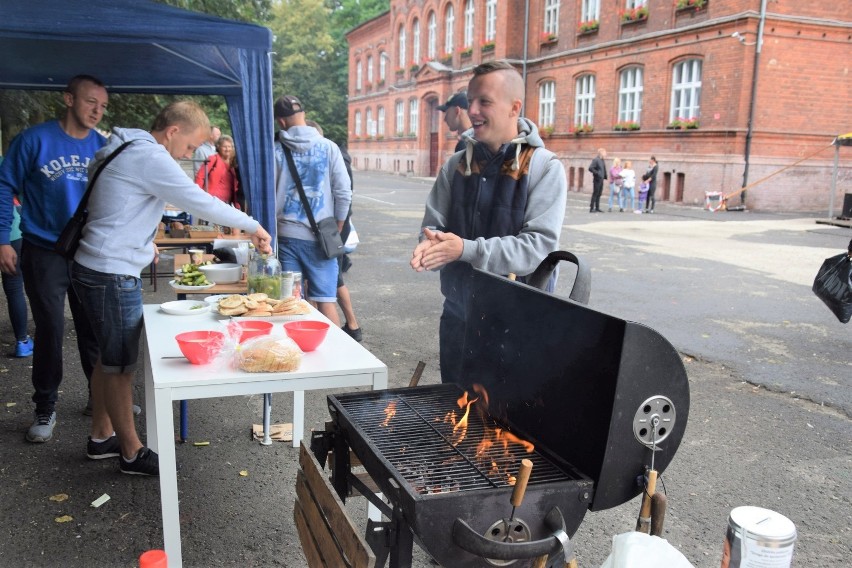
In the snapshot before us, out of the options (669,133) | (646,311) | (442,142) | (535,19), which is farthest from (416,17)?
(646,311)

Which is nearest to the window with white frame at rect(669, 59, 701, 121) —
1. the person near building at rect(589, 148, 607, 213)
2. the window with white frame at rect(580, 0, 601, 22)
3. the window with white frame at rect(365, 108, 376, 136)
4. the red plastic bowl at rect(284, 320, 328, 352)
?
the person near building at rect(589, 148, 607, 213)

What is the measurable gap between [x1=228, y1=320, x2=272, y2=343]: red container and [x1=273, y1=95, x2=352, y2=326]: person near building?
2181 mm

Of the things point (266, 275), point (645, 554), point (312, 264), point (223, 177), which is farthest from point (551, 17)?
point (645, 554)

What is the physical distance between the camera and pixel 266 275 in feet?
12.8

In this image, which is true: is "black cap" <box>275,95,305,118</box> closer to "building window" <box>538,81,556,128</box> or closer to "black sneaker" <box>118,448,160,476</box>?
"black sneaker" <box>118,448,160,476</box>

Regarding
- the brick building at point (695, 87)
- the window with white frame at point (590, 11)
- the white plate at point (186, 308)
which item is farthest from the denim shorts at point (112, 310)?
the window with white frame at point (590, 11)

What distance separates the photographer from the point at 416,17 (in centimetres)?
4247

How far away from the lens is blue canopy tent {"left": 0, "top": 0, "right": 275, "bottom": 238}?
15.6ft

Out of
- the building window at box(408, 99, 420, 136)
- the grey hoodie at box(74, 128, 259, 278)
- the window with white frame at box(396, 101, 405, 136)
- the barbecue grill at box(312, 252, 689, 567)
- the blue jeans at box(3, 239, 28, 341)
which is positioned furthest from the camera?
the window with white frame at box(396, 101, 405, 136)

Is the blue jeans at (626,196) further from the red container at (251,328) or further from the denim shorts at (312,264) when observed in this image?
the red container at (251,328)

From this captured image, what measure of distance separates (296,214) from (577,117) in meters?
25.3

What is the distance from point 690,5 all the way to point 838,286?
851 inches

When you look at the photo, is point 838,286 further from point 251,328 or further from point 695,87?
point 695,87

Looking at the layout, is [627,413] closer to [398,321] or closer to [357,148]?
[398,321]
